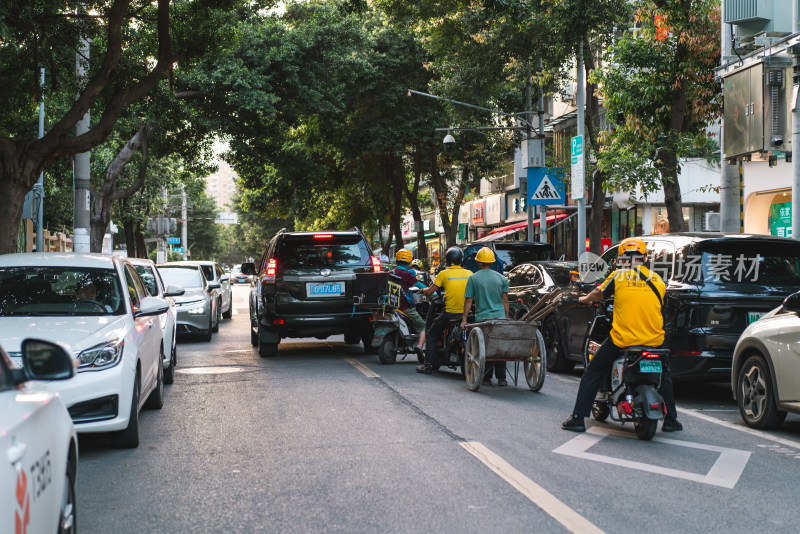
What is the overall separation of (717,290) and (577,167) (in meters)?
11.2

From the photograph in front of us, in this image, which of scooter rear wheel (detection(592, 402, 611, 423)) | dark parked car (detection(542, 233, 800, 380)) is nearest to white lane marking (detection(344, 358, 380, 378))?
dark parked car (detection(542, 233, 800, 380))

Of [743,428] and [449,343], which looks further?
[449,343]

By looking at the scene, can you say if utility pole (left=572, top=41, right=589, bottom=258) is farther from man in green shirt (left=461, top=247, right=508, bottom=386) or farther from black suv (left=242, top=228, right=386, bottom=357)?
man in green shirt (left=461, top=247, right=508, bottom=386)

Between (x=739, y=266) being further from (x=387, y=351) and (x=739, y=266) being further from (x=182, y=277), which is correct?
(x=182, y=277)

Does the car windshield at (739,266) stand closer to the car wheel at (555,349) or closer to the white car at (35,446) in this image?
the car wheel at (555,349)

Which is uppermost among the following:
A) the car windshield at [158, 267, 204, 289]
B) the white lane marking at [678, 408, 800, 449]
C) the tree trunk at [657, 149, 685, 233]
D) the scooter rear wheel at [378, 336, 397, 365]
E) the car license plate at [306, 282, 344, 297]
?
the tree trunk at [657, 149, 685, 233]

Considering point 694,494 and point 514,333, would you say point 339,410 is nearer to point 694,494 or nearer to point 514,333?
point 514,333

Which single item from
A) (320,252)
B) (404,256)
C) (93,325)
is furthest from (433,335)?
(93,325)

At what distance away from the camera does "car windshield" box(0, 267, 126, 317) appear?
26.0 feet

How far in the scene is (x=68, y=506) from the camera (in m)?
4.01

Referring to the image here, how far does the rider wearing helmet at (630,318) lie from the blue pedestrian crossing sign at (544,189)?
15.7 m

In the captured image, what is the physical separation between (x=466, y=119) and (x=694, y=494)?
29.0m

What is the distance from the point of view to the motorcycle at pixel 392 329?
13.5 metres

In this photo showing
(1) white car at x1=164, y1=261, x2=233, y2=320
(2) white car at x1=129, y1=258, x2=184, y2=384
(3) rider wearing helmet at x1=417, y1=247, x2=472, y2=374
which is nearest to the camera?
(2) white car at x1=129, y1=258, x2=184, y2=384
